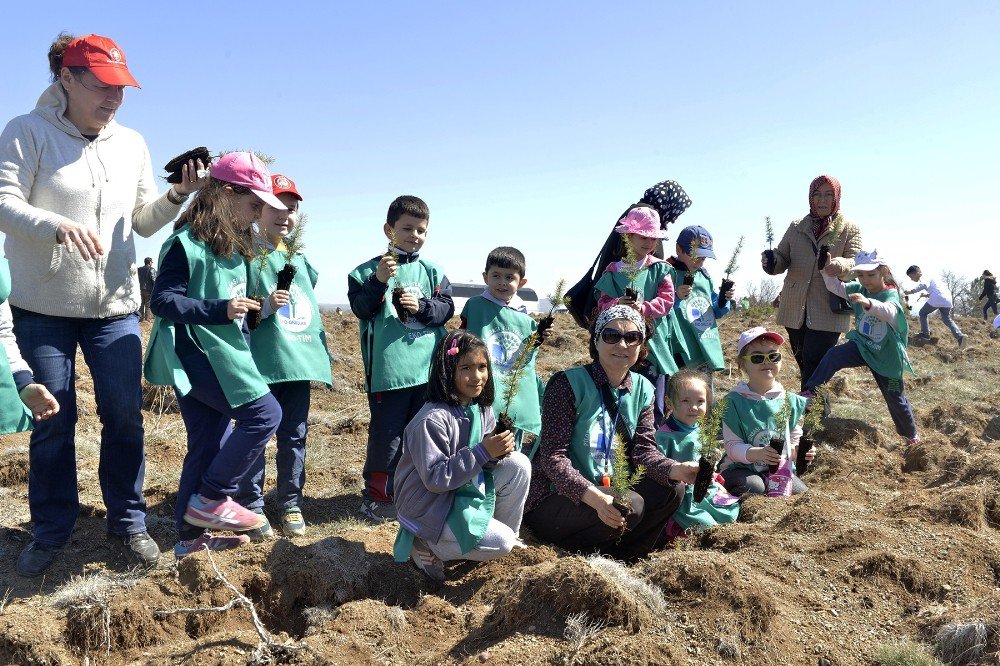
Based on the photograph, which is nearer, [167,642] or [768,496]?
[167,642]

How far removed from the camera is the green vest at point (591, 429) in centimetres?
409

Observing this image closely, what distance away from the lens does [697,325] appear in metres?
6.20

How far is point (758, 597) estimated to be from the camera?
9.95 feet

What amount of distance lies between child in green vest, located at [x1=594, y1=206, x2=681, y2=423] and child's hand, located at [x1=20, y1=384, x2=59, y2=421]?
3278 mm

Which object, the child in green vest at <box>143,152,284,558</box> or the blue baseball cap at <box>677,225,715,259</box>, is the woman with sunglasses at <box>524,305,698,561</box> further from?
the blue baseball cap at <box>677,225,715,259</box>

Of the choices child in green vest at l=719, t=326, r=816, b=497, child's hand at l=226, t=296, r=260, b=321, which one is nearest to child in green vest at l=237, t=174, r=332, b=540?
child's hand at l=226, t=296, r=260, b=321

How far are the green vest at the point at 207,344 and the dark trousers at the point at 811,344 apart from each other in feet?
17.3

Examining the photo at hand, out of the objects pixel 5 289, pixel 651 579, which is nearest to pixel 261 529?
pixel 5 289

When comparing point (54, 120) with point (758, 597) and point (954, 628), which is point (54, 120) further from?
point (954, 628)

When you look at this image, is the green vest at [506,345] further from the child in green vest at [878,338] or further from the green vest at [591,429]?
the child in green vest at [878,338]

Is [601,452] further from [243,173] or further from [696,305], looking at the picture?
[696,305]


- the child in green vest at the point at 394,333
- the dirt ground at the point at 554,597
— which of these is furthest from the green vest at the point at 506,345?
the dirt ground at the point at 554,597

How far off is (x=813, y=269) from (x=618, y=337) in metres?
4.09

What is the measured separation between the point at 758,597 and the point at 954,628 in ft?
2.37
